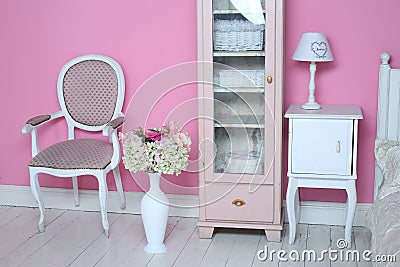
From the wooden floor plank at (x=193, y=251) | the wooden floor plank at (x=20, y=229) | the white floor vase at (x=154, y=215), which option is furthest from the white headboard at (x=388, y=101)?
the wooden floor plank at (x=20, y=229)

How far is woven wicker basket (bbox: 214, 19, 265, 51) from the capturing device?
3.26 meters

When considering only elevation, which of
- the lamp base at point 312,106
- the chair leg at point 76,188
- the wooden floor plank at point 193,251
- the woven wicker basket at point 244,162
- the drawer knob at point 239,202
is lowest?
the wooden floor plank at point 193,251

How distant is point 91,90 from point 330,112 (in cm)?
143

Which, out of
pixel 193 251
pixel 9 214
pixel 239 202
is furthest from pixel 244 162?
pixel 9 214

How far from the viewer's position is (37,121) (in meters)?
3.64

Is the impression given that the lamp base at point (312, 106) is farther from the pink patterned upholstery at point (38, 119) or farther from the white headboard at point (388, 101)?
the pink patterned upholstery at point (38, 119)

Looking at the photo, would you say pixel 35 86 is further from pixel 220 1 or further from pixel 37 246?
pixel 220 1

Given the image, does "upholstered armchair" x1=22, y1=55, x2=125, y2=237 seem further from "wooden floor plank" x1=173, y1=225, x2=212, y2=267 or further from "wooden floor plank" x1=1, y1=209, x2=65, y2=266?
"wooden floor plank" x1=173, y1=225, x2=212, y2=267

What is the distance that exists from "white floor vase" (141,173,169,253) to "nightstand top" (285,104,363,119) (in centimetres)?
78

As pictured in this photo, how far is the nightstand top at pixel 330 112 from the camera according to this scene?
3.16 meters

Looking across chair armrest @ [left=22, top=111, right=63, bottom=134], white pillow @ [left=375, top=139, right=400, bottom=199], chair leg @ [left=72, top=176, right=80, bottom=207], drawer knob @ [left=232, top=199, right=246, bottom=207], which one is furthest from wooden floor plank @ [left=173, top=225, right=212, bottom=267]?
chair armrest @ [left=22, top=111, right=63, bottom=134]

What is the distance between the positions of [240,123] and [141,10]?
0.93 m

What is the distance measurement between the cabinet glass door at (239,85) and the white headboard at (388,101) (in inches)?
25.5

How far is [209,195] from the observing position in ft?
11.2
